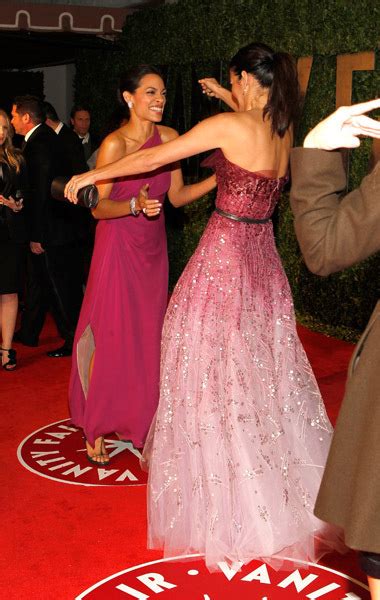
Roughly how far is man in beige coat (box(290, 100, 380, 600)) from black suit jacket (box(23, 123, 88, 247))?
4.71 m

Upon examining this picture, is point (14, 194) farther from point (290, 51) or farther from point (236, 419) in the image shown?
point (236, 419)

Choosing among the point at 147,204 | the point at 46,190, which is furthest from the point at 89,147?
the point at 147,204

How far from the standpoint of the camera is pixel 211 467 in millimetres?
3348

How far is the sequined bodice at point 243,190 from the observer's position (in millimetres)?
3434

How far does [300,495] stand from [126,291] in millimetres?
1359

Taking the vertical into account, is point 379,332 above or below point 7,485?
above

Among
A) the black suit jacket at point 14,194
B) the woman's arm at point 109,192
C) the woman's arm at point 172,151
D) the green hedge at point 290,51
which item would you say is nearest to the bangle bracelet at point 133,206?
the woman's arm at point 109,192

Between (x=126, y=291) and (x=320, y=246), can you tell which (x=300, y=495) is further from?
(x=320, y=246)

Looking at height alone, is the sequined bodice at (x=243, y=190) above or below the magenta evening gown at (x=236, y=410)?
above

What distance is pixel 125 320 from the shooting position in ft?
14.0

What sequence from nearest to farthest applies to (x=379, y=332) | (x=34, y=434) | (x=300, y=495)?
(x=379, y=332) → (x=300, y=495) → (x=34, y=434)

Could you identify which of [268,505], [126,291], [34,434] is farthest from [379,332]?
[34,434]

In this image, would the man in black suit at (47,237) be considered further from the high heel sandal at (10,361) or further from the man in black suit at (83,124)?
the man in black suit at (83,124)

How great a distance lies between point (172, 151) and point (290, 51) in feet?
14.1
